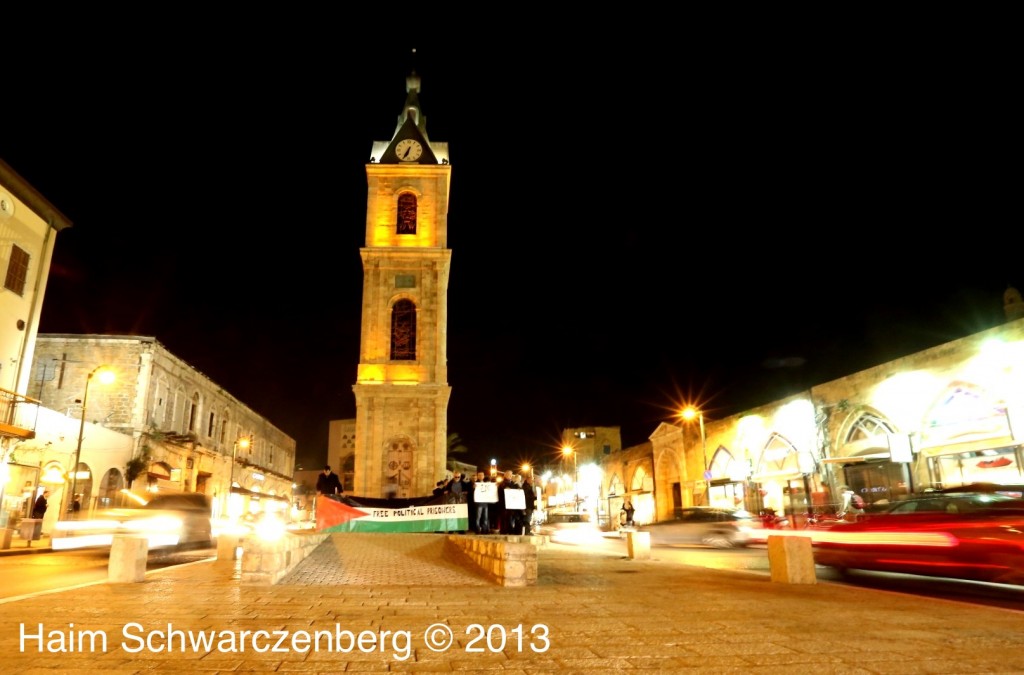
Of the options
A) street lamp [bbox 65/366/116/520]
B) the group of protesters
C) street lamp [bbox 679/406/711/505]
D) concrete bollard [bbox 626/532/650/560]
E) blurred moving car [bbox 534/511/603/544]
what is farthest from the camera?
street lamp [bbox 679/406/711/505]

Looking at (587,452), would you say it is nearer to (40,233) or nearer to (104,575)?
(40,233)

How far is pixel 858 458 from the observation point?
2162 centimetres

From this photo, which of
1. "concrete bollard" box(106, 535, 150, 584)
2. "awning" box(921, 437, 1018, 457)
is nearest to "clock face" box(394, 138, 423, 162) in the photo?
"awning" box(921, 437, 1018, 457)

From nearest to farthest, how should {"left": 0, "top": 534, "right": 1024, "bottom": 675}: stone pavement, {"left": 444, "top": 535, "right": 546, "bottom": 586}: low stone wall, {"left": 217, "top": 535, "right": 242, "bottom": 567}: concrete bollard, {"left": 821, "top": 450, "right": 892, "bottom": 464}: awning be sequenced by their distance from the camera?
{"left": 0, "top": 534, "right": 1024, "bottom": 675}: stone pavement, {"left": 444, "top": 535, "right": 546, "bottom": 586}: low stone wall, {"left": 217, "top": 535, "right": 242, "bottom": 567}: concrete bollard, {"left": 821, "top": 450, "right": 892, "bottom": 464}: awning

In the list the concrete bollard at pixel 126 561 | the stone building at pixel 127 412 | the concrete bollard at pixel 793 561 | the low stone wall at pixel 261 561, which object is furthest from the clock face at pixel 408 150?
the concrete bollard at pixel 793 561

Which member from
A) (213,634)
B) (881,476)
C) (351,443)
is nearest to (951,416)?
(881,476)

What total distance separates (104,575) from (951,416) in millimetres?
21586

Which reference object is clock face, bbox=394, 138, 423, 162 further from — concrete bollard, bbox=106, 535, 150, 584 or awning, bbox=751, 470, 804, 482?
concrete bollard, bbox=106, 535, 150, 584

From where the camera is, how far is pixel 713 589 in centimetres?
800

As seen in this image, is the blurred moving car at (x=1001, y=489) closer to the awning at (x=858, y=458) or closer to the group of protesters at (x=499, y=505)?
the awning at (x=858, y=458)

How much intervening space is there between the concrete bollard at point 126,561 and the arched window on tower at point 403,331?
22361 mm

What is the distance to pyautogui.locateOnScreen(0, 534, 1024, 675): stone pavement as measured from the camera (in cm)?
427

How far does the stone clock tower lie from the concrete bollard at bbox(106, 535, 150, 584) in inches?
779

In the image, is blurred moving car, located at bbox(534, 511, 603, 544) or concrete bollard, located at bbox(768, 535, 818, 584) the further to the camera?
blurred moving car, located at bbox(534, 511, 603, 544)
